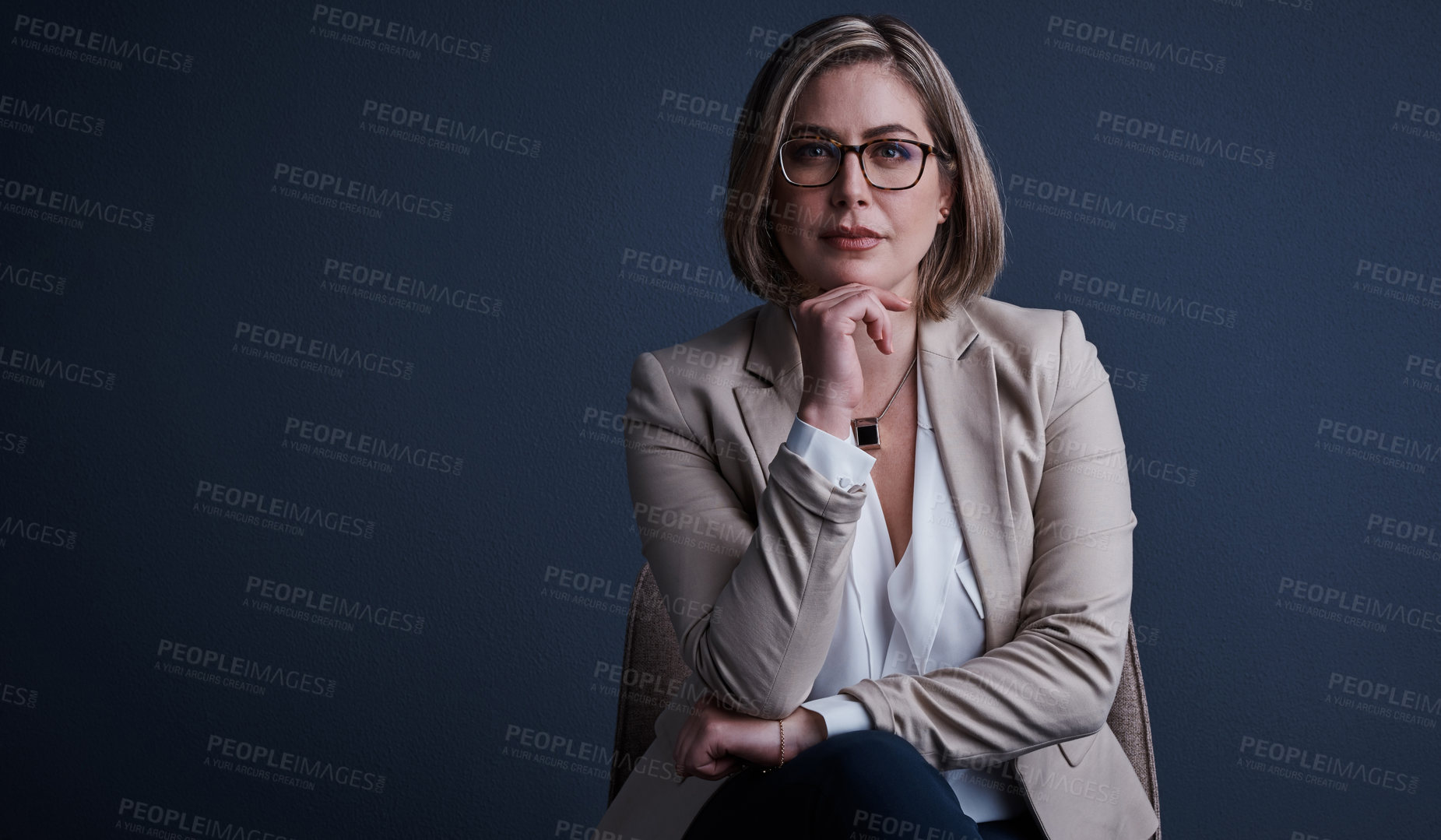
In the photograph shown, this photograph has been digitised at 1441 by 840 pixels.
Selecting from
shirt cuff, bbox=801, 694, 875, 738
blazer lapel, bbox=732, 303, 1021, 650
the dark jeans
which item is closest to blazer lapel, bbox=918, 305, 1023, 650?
blazer lapel, bbox=732, 303, 1021, 650

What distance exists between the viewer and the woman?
4.71 ft

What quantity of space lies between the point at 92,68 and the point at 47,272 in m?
0.49

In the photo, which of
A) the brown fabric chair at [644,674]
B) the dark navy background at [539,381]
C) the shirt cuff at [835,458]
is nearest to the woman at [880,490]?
the shirt cuff at [835,458]

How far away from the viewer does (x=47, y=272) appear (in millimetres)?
2719

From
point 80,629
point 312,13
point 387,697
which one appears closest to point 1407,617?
point 387,697

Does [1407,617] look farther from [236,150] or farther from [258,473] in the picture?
[236,150]

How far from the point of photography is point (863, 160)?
1.64m

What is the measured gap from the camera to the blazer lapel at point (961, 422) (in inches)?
62.5

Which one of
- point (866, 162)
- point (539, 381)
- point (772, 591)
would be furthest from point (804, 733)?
point (539, 381)

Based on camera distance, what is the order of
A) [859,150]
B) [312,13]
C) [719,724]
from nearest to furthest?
[719,724], [859,150], [312,13]

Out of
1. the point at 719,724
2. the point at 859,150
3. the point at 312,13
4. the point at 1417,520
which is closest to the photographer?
the point at 719,724

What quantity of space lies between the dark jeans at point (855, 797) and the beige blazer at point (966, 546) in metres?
0.14

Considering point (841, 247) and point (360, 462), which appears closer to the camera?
point (841, 247)

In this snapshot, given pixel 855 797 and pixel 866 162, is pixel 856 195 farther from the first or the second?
pixel 855 797
